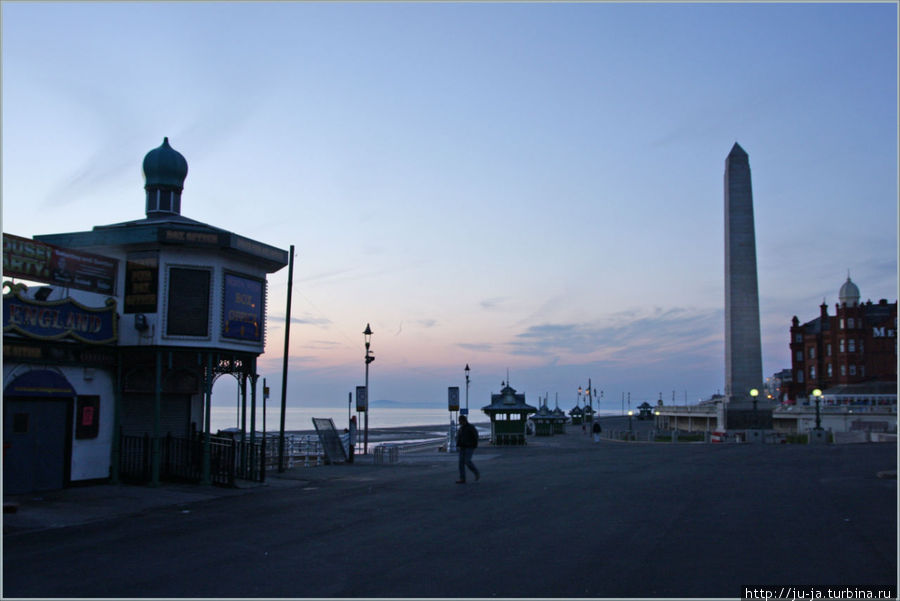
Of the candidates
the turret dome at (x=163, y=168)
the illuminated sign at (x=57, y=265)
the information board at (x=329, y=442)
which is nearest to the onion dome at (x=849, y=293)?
the information board at (x=329, y=442)

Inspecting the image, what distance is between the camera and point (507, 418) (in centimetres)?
5025

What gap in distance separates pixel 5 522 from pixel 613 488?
1259 centimetres

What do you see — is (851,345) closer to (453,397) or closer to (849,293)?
(849,293)

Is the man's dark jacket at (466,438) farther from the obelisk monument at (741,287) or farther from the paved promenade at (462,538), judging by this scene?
the obelisk monument at (741,287)

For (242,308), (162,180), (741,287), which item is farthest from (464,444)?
(741,287)

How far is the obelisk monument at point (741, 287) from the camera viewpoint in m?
52.0

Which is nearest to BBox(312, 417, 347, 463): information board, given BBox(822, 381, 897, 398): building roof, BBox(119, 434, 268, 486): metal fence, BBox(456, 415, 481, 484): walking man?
BBox(119, 434, 268, 486): metal fence

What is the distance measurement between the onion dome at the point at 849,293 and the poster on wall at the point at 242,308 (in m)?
117

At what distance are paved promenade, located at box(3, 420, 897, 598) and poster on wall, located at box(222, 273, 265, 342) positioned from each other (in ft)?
13.9

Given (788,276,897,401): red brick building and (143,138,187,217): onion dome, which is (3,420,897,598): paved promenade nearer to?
(143,138,187,217): onion dome

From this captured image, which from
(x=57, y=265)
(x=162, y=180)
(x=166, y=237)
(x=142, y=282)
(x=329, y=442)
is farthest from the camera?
(x=329, y=442)

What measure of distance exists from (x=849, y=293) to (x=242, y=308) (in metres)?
119

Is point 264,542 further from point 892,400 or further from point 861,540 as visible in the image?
point 892,400

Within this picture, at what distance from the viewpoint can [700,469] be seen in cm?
2356
